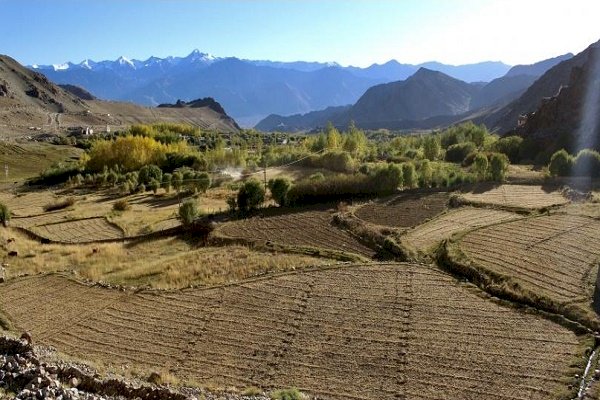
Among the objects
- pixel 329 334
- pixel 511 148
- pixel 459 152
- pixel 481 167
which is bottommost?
pixel 329 334

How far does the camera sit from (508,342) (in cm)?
1980

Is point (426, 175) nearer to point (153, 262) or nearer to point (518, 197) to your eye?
point (518, 197)

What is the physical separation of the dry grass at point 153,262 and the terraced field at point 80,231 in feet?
7.75

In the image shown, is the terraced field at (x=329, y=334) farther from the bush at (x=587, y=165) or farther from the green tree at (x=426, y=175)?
the bush at (x=587, y=165)

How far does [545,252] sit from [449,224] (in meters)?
8.29

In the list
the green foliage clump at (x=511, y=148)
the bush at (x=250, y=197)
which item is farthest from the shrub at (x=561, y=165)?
the bush at (x=250, y=197)

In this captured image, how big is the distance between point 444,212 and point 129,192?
2001 inches

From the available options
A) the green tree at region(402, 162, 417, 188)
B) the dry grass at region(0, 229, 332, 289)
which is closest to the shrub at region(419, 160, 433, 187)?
the green tree at region(402, 162, 417, 188)

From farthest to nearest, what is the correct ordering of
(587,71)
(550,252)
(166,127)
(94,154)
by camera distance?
1. (166,127)
2. (94,154)
3. (587,71)
4. (550,252)

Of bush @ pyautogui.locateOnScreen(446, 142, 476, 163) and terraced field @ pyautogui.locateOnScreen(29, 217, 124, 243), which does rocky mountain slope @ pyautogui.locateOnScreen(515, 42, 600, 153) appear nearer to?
bush @ pyautogui.locateOnScreen(446, 142, 476, 163)

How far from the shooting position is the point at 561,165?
52.8 meters

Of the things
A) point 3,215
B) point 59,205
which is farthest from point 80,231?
point 59,205

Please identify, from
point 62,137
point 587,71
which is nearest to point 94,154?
point 62,137

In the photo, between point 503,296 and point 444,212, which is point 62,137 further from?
point 503,296
